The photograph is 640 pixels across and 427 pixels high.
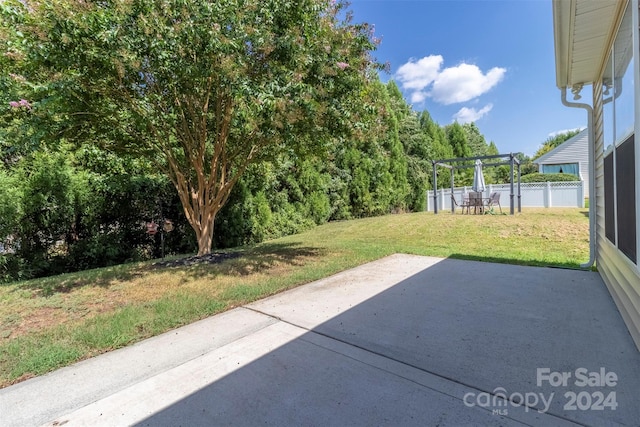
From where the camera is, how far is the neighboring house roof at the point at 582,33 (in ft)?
9.82

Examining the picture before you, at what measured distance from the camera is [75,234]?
21.6 feet

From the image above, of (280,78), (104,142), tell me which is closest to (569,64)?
(280,78)

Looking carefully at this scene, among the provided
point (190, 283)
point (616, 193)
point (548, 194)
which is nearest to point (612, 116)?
point (616, 193)

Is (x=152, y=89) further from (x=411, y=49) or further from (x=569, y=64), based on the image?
(x=411, y=49)

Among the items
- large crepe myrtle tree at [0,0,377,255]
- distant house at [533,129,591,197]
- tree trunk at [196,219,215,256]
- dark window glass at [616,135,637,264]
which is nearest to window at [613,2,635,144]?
dark window glass at [616,135,637,264]

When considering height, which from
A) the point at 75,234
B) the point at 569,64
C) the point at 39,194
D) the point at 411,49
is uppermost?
the point at 411,49

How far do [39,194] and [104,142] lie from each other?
1.44m

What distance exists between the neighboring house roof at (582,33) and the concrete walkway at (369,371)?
2.95 meters

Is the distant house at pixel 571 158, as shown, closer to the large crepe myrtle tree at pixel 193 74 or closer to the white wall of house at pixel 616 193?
the white wall of house at pixel 616 193

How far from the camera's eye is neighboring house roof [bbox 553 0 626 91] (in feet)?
9.82

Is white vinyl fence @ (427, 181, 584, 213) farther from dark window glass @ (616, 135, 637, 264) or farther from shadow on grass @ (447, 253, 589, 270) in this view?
dark window glass @ (616, 135, 637, 264)

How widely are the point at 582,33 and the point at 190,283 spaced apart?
19.2ft

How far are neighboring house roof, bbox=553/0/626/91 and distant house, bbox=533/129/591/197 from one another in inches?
905

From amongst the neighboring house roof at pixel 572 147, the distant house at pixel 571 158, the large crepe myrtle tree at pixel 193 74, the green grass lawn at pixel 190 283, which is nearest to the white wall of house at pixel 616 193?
the green grass lawn at pixel 190 283
